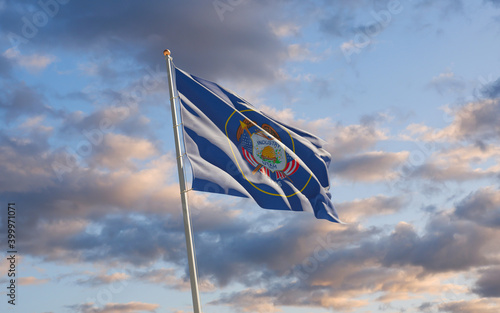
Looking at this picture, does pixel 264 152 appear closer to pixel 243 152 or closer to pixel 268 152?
pixel 268 152

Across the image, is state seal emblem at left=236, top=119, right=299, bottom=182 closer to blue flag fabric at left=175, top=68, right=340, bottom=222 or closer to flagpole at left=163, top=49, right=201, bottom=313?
blue flag fabric at left=175, top=68, right=340, bottom=222

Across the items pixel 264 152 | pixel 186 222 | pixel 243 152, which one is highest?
pixel 264 152

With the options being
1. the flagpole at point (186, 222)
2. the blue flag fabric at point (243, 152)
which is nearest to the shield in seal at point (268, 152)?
the blue flag fabric at point (243, 152)

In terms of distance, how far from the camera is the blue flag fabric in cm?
2633

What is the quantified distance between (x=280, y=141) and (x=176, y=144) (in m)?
5.98

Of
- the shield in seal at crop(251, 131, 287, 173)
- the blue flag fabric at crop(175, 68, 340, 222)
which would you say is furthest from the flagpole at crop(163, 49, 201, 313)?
the shield in seal at crop(251, 131, 287, 173)

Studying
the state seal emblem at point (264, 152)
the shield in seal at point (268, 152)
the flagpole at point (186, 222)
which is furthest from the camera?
the shield in seal at point (268, 152)

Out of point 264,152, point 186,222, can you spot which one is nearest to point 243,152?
Result: point 264,152

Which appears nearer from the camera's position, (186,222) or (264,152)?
(186,222)

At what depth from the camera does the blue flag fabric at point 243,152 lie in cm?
2633

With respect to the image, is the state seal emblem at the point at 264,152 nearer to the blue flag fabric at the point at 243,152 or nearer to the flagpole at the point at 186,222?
the blue flag fabric at the point at 243,152

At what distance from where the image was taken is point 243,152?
90.9 feet

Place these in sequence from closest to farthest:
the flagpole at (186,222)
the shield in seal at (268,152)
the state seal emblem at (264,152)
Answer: the flagpole at (186,222)
the state seal emblem at (264,152)
the shield in seal at (268,152)

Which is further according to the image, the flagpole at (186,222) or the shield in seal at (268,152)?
the shield in seal at (268,152)
